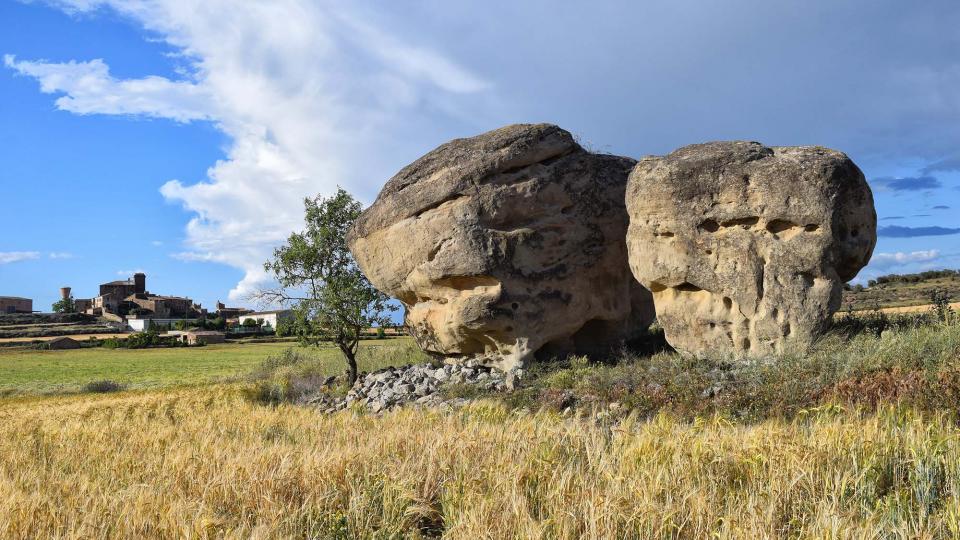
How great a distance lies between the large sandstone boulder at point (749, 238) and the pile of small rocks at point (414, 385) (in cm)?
484

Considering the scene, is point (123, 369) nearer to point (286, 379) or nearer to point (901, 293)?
point (286, 379)

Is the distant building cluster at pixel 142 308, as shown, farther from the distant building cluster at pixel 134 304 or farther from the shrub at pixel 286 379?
the shrub at pixel 286 379

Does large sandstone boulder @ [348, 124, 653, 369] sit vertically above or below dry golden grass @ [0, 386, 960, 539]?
above

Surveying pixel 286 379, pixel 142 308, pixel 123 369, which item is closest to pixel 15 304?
pixel 142 308

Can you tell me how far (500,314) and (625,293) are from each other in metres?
4.17

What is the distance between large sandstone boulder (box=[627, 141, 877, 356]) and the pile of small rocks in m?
4.84

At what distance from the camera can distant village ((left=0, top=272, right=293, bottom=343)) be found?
4281 inches

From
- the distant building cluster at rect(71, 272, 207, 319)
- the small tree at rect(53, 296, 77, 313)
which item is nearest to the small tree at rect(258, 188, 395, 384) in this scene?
the distant building cluster at rect(71, 272, 207, 319)

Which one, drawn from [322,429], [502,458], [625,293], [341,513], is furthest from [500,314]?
[341,513]

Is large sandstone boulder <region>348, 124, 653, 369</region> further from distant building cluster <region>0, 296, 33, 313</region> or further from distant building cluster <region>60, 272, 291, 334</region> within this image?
distant building cluster <region>0, 296, 33, 313</region>

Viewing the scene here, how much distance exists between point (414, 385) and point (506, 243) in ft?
15.0

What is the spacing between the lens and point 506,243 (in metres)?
18.8

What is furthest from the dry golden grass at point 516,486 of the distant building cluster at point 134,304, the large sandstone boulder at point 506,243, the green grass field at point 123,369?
the distant building cluster at point 134,304

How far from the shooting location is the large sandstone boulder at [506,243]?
18906 mm
